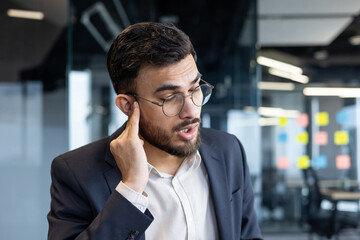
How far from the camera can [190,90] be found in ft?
4.26

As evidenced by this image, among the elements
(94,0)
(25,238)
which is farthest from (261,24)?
(25,238)

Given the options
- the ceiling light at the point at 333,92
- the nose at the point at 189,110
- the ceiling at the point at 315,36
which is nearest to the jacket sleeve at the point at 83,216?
the nose at the point at 189,110

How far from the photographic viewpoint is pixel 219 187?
1392 mm

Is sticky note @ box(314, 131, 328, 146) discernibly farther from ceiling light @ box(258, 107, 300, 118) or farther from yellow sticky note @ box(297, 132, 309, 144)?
ceiling light @ box(258, 107, 300, 118)

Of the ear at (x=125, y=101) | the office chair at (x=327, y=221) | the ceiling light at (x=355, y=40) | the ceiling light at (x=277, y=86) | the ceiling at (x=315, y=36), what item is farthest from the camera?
the ceiling light at (x=277, y=86)

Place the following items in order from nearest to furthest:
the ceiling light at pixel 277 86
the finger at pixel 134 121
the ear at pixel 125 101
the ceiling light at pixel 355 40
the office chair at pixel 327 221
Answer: the finger at pixel 134 121, the ear at pixel 125 101, the office chair at pixel 327 221, the ceiling light at pixel 355 40, the ceiling light at pixel 277 86

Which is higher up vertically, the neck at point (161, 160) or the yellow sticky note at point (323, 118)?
the yellow sticky note at point (323, 118)

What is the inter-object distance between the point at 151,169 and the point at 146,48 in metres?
0.42

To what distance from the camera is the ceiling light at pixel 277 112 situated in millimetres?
6863

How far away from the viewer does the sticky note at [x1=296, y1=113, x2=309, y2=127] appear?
6.86 metres

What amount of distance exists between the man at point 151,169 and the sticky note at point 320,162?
18.9 ft

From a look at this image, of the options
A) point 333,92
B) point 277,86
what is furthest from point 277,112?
point 333,92

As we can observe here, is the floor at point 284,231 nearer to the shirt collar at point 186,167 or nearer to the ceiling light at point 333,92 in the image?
the ceiling light at point 333,92

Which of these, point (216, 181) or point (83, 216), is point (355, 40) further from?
point (83, 216)
